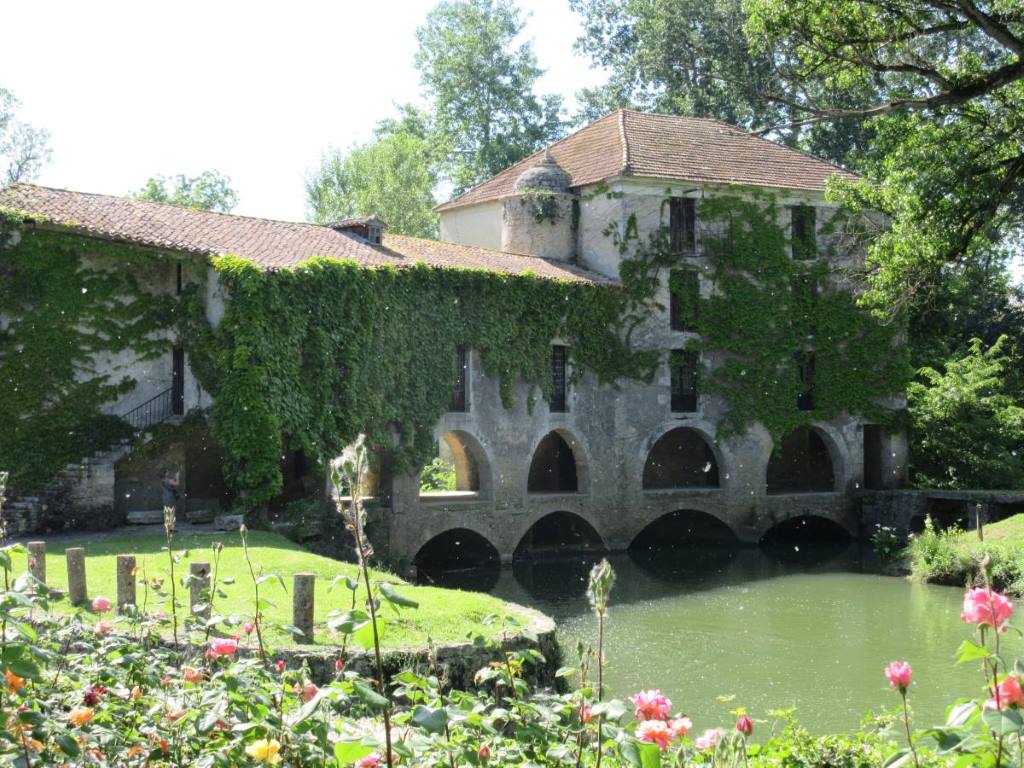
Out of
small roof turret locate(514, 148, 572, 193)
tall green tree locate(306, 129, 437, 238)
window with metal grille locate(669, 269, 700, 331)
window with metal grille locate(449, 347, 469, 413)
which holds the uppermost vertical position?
tall green tree locate(306, 129, 437, 238)

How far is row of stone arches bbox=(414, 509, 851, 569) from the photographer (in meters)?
27.2

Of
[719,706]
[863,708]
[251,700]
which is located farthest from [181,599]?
[251,700]

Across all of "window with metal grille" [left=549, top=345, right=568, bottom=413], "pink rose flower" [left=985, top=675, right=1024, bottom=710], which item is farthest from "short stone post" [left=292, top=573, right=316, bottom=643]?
"window with metal grille" [left=549, top=345, right=568, bottom=413]

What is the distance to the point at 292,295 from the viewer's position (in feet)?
71.6

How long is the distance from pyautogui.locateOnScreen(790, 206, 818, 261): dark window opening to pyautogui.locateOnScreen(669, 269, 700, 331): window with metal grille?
308 cm

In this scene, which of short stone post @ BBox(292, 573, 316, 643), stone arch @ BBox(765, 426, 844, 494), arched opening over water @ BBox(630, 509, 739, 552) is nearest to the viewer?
short stone post @ BBox(292, 573, 316, 643)

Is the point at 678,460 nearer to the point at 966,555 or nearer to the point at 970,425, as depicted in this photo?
the point at 970,425

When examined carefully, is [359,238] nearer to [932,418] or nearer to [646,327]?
[646,327]

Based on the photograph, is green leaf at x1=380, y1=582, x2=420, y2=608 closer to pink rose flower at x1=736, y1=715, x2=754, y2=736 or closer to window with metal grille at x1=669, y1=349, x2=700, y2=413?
pink rose flower at x1=736, y1=715, x2=754, y2=736

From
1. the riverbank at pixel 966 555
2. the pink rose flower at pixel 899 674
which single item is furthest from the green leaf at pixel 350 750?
the riverbank at pixel 966 555

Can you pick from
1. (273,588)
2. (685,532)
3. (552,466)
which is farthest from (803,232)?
(273,588)

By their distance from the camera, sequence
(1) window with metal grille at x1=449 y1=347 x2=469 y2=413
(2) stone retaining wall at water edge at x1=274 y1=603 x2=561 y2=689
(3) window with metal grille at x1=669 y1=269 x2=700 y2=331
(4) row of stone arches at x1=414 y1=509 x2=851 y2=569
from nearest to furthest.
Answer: (2) stone retaining wall at water edge at x1=274 y1=603 x2=561 y2=689, (1) window with metal grille at x1=449 y1=347 x2=469 y2=413, (4) row of stone arches at x1=414 y1=509 x2=851 y2=569, (3) window with metal grille at x1=669 y1=269 x2=700 y2=331

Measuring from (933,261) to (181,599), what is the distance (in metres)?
11.2

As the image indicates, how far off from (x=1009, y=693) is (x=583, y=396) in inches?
991
